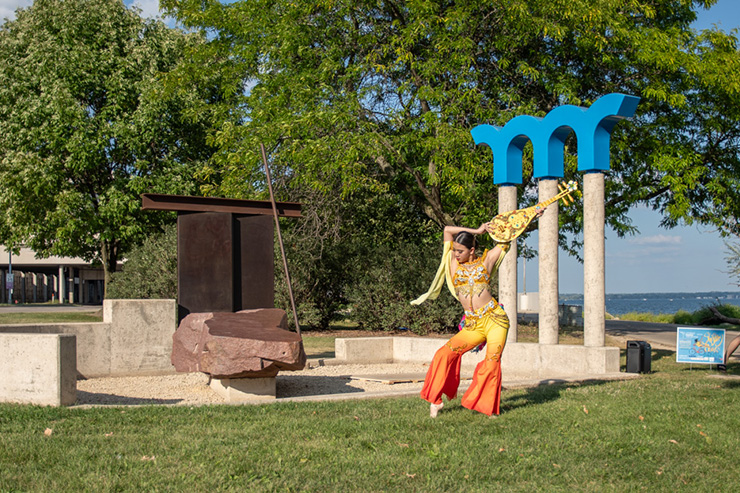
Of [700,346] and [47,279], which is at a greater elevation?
[47,279]

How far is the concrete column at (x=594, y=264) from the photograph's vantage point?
38.7ft

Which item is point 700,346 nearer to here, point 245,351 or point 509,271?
point 509,271

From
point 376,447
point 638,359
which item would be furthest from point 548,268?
point 376,447

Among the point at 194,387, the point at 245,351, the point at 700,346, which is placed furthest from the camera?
the point at 700,346

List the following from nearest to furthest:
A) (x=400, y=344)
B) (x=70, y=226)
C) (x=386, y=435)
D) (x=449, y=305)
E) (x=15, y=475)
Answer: (x=15, y=475), (x=386, y=435), (x=400, y=344), (x=449, y=305), (x=70, y=226)

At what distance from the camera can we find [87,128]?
2372cm

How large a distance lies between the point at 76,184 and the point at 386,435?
21.9 metres

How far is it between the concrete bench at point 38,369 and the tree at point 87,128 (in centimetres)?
1512

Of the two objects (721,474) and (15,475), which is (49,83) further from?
(721,474)

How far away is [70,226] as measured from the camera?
23141 millimetres

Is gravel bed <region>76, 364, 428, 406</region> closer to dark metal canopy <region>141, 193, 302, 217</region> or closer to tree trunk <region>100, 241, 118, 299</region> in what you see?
dark metal canopy <region>141, 193, 302, 217</region>

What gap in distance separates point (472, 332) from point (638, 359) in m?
5.02

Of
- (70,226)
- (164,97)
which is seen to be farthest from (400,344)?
(70,226)

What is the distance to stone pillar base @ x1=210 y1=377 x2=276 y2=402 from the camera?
29.8ft
